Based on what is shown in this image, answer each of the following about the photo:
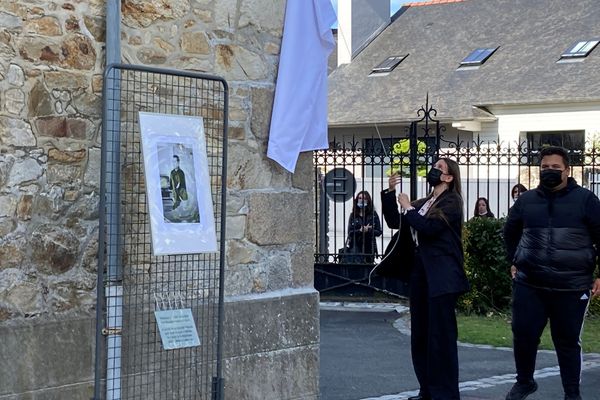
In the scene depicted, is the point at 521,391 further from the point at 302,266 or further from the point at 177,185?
→ the point at 177,185

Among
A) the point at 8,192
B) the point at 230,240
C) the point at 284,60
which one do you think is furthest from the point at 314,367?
the point at 8,192

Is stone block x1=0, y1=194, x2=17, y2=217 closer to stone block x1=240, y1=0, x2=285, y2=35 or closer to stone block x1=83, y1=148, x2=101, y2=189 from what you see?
stone block x1=83, y1=148, x2=101, y2=189

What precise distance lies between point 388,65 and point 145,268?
2626 centimetres

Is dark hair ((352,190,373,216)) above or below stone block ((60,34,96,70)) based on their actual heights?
below

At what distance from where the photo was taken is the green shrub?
13.1 m

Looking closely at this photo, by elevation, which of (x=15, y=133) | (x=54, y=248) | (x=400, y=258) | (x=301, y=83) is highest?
(x=301, y=83)

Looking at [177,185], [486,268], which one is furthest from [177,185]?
[486,268]

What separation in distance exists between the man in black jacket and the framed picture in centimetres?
298

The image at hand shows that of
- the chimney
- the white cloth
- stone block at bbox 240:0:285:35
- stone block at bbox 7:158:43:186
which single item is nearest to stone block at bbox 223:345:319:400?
the white cloth

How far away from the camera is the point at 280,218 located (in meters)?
7.10

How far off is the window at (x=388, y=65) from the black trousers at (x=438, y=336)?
79.5 feet

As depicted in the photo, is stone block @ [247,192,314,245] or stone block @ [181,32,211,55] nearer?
stone block @ [181,32,211,55]

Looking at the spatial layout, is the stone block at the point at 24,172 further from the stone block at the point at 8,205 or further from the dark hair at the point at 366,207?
the dark hair at the point at 366,207

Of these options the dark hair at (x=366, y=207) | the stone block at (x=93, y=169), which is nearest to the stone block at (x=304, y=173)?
the stone block at (x=93, y=169)
